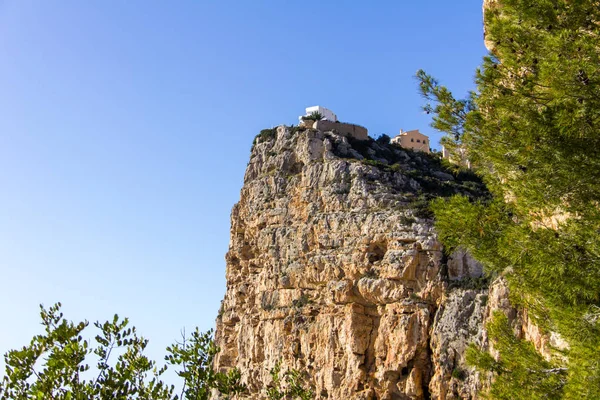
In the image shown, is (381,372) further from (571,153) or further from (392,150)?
(571,153)

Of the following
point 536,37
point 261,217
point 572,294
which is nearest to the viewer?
point 572,294

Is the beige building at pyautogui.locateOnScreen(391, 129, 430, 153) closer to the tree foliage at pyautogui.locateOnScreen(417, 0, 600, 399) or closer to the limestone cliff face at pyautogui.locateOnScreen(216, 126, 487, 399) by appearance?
the limestone cliff face at pyautogui.locateOnScreen(216, 126, 487, 399)

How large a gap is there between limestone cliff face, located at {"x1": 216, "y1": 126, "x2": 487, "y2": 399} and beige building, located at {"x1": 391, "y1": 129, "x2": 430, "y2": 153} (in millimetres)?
17159

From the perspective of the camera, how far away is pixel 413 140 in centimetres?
6253

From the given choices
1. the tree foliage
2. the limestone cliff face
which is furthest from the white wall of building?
the tree foliage

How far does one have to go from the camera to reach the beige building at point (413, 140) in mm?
61719

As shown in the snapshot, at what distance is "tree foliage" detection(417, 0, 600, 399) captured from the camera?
9.18m

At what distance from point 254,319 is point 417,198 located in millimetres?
10167

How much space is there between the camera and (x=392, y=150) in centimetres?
4478

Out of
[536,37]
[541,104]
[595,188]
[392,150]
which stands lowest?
[595,188]

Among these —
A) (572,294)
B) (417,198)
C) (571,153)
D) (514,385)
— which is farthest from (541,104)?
(417,198)

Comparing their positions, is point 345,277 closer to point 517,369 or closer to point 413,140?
point 517,369

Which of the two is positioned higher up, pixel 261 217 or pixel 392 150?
pixel 392 150

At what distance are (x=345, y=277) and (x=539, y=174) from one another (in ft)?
84.0
